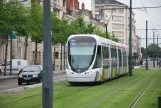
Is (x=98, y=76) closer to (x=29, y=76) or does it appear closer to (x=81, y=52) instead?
(x=81, y=52)

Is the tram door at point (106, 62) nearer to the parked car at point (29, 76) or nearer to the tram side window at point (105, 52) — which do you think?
the tram side window at point (105, 52)

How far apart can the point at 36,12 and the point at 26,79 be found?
22990 millimetres

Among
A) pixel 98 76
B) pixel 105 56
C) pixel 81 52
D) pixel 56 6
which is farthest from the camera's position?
pixel 56 6

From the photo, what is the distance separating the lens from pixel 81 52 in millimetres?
28938

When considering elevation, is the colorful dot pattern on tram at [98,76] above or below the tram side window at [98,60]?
below

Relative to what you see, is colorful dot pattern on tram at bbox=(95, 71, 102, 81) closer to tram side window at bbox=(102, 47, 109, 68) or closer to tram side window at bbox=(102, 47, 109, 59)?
tram side window at bbox=(102, 47, 109, 68)

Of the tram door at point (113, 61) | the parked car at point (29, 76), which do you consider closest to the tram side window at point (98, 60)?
the tram door at point (113, 61)

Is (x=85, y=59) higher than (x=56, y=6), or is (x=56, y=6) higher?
(x=56, y=6)

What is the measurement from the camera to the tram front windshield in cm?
2844

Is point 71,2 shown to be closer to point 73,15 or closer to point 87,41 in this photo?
point 73,15

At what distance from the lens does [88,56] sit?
28.9 metres

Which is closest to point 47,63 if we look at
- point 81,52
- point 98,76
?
point 81,52

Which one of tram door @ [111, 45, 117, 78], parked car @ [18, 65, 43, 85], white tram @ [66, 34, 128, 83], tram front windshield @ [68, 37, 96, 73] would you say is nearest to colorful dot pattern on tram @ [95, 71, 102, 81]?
white tram @ [66, 34, 128, 83]

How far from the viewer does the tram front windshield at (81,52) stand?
28438mm
